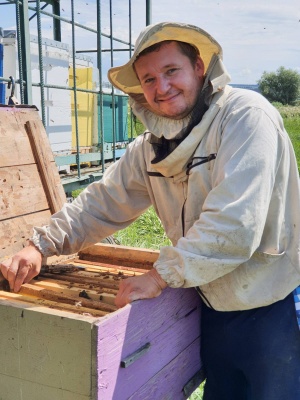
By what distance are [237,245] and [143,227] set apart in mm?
4116

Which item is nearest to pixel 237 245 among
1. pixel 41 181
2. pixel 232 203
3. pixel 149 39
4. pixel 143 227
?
pixel 232 203

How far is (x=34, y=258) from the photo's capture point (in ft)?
6.57

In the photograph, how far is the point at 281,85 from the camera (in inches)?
2832

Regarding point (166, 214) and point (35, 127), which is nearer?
point (166, 214)

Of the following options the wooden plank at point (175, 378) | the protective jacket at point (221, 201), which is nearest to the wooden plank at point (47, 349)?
the wooden plank at point (175, 378)

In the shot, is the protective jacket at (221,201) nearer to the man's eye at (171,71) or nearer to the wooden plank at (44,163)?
the man's eye at (171,71)

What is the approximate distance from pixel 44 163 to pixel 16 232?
1.42ft

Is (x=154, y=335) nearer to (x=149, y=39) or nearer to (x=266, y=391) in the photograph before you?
(x=266, y=391)

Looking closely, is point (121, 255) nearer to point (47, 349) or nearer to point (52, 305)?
point (52, 305)

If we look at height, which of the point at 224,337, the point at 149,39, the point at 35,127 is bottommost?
the point at 224,337

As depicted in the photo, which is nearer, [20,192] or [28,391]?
[28,391]

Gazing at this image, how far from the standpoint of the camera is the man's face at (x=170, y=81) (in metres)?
1.80

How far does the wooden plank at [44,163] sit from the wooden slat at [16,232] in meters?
0.13

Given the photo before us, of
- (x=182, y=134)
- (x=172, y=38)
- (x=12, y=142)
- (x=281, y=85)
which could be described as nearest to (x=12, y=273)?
(x=12, y=142)
